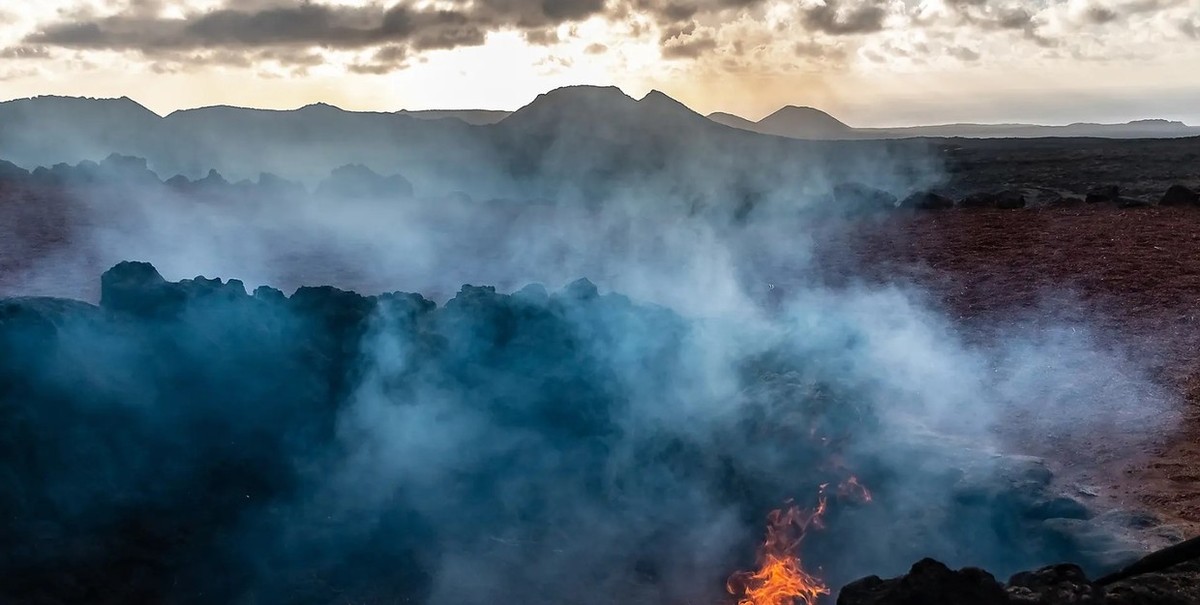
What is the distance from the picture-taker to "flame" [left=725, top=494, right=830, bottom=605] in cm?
796

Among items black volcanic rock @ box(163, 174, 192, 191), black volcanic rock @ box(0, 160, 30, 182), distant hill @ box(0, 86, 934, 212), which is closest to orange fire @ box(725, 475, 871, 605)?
black volcanic rock @ box(163, 174, 192, 191)

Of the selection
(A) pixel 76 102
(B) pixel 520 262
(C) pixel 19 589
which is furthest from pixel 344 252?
(A) pixel 76 102

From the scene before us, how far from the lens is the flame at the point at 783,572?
7965mm

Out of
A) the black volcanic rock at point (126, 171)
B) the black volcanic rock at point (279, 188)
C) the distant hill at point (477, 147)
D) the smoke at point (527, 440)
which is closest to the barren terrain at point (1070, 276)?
the smoke at point (527, 440)

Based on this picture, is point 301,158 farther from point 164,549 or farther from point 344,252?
point 164,549

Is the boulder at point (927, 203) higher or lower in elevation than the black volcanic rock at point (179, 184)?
lower

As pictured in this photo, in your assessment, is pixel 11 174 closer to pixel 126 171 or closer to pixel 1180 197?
pixel 126 171

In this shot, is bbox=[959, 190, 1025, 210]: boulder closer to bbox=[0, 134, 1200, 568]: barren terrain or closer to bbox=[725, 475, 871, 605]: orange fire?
bbox=[0, 134, 1200, 568]: barren terrain

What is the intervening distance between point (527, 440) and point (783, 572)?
10.1 feet

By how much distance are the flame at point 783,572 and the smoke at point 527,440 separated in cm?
18

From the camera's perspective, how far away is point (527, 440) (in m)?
9.52

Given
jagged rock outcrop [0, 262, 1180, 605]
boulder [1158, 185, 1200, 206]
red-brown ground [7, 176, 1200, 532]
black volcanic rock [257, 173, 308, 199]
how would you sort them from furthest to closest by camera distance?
black volcanic rock [257, 173, 308, 199] → boulder [1158, 185, 1200, 206] → red-brown ground [7, 176, 1200, 532] → jagged rock outcrop [0, 262, 1180, 605]

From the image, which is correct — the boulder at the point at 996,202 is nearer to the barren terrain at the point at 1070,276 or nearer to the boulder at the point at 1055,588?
the barren terrain at the point at 1070,276

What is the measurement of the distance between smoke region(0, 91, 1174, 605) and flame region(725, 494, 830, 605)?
0.18 meters
